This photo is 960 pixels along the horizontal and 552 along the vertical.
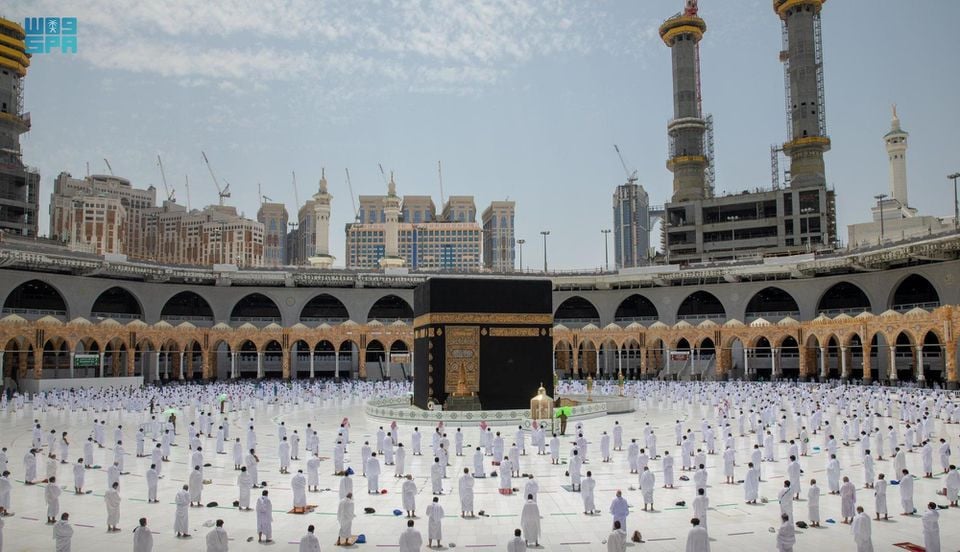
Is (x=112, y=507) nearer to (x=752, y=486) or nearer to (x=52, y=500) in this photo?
(x=52, y=500)

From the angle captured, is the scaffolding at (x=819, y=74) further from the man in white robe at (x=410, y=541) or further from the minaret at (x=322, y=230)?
the man in white robe at (x=410, y=541)

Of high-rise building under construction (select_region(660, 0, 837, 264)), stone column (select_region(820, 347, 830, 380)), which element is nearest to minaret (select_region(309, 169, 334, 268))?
high-rise building under construction (select_region(660, 0, 837, 264))

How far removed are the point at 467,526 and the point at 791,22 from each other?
6208 cm

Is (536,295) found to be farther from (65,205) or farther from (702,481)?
(65,205)

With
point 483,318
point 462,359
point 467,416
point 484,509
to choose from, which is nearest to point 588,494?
point 484,509

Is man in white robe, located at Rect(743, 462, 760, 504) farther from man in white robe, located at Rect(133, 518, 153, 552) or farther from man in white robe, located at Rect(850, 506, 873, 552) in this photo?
man in white robe, located at Rect(133, 518, 153, 552)

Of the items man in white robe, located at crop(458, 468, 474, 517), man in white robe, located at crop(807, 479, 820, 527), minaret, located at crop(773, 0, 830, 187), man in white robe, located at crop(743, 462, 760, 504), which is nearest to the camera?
man in white robe, located at crop(807, 479, 820, 527)

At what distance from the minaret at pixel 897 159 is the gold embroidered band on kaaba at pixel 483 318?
51.2 metres

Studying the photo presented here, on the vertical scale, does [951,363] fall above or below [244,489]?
above

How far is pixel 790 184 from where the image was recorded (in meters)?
64.0

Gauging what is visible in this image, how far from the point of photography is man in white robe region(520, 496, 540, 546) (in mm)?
9422

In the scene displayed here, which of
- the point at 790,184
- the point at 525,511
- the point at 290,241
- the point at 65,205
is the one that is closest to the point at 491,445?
the point at 525,511

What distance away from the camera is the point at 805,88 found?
6028cm

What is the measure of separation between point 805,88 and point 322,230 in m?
46.7
